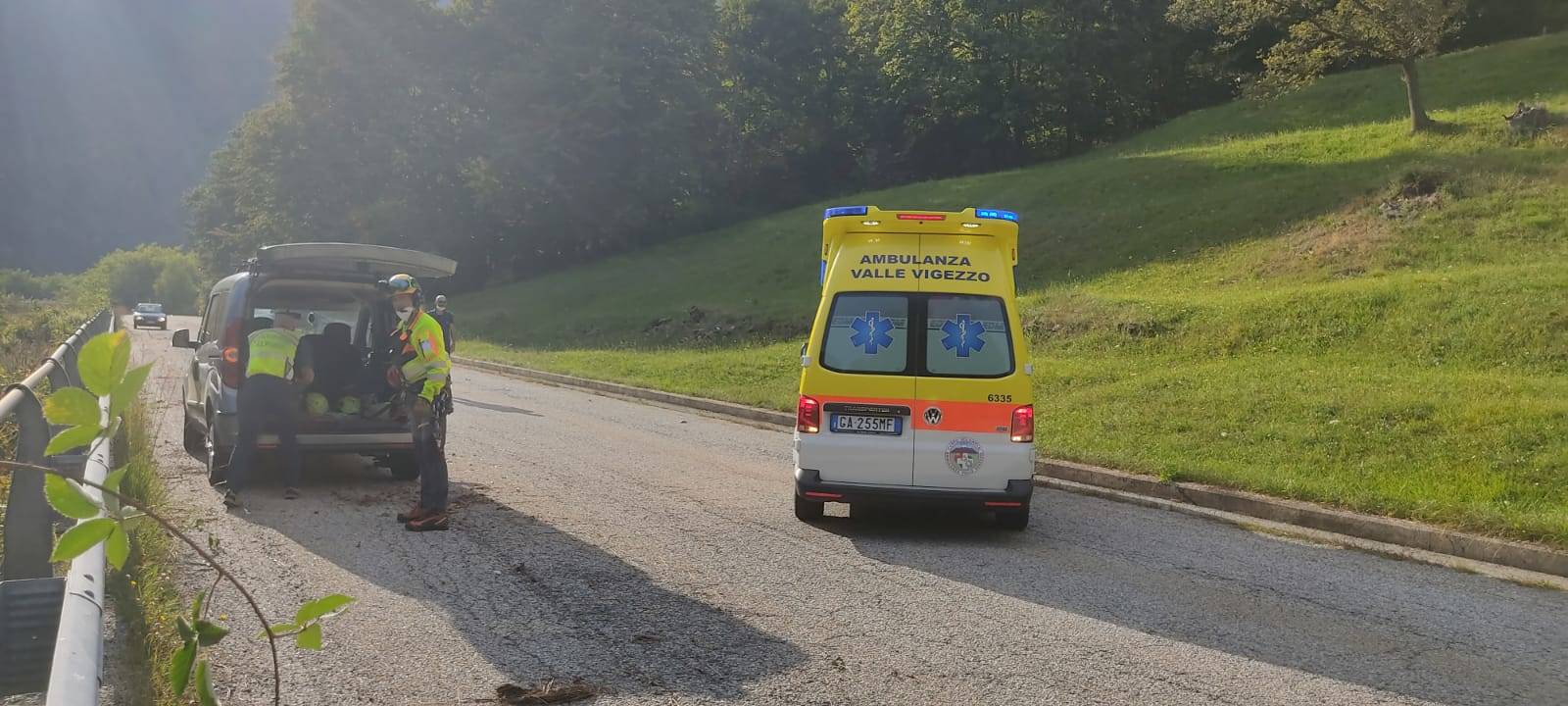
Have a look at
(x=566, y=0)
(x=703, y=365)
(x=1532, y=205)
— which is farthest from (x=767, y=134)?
(x=1532, y=205)

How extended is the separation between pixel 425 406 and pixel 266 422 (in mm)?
2023

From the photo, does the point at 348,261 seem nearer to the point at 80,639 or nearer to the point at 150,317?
the point at 80,639

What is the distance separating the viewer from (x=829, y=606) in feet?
21.7

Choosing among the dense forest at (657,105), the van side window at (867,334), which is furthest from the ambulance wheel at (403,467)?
the dense forest at (657,105)

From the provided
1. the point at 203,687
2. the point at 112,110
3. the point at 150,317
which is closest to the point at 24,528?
the point at 203,687

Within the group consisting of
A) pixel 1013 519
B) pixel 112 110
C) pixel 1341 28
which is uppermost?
pixel 112 110

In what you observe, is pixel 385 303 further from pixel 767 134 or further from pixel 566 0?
pixel 767 134

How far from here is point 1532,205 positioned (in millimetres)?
22125

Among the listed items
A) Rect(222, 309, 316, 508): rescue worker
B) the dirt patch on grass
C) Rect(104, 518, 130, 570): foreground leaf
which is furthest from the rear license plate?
the dirt patch on grass

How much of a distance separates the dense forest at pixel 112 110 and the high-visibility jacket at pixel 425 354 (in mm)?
161956

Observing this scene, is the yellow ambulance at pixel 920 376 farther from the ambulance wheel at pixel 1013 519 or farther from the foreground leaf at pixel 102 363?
the foreground leaf at pixel 102 363

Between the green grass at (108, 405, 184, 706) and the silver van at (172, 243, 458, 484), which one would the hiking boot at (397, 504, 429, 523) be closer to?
the green grass at (108, 405, 184, 706)

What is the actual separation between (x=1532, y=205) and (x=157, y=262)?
132m

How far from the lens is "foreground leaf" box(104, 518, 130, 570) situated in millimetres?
2146
